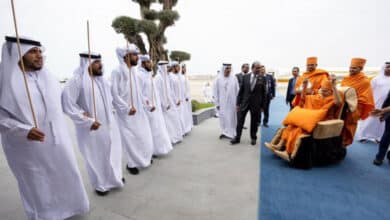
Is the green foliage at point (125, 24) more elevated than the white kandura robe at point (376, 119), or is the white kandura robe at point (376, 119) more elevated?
the green foliage at point (125, 24)

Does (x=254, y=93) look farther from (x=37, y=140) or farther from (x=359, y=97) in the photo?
(x=37, y=140)

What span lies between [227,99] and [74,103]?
347cm

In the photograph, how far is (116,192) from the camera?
2.75m

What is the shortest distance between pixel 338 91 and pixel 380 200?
1597mm

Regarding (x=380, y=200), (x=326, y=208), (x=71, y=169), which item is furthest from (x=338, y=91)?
(x=71, y=169)

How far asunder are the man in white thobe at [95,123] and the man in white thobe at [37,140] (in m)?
0.31

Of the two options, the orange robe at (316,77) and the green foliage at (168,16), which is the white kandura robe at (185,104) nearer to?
the orange robe at (316,77)

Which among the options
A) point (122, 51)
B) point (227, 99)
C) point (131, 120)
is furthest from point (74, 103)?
point (227, 99)

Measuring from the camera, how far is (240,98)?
187 inches

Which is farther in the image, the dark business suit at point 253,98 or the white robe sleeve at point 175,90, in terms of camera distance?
the white robe sleeve at point 175,90

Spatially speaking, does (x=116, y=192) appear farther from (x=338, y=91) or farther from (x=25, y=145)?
(x=338, y=91)

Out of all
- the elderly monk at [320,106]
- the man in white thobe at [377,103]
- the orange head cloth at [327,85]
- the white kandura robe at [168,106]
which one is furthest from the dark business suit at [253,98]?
the man in white thobe at [377,103]

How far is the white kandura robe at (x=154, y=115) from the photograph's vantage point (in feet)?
12.1

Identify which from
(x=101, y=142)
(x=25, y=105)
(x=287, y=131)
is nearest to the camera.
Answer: (x=25, y=105)
